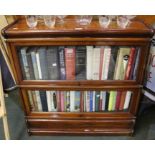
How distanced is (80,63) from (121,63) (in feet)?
0.83

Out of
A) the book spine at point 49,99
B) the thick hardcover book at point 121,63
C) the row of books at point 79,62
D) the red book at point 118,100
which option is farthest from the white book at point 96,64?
the book spine at point 49,99

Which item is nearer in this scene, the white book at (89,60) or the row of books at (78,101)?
the white book at (89,60)

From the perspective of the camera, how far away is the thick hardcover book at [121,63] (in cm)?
124

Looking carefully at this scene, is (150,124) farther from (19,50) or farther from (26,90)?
(19,50)

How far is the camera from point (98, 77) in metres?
1.32

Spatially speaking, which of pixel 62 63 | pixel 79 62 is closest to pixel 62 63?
pixel 62 63

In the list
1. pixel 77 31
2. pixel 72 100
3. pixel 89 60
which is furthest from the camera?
pixel 72 100

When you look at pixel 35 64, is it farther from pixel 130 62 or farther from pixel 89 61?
pixel 130 62

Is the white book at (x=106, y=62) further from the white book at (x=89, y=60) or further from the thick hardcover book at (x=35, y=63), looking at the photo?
the thick hardcover book at (x=35, y=63)

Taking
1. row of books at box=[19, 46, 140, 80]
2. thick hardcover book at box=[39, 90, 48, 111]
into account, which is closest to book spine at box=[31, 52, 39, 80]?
row of books at box=[19, 46, 140, 80]

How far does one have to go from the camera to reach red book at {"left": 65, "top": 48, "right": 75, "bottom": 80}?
1232 millimetres

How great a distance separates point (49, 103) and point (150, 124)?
84cm

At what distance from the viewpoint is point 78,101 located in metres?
1.45
